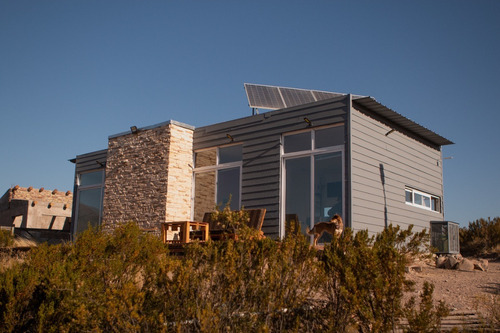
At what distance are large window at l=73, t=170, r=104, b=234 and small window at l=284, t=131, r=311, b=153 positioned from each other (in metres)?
6.86

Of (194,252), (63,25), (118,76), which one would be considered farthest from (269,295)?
(63,25)

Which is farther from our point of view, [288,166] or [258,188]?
[258,188]

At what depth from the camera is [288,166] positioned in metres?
10.2

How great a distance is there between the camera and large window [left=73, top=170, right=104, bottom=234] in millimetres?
14547

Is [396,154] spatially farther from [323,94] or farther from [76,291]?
[76,291]

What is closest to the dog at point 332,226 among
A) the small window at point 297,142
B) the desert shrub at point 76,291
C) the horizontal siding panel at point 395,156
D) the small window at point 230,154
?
the horizontal siding panel at point 395,156

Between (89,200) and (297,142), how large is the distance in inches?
306

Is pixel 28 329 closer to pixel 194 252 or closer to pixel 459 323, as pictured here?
pixel 194 252

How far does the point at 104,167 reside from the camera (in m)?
14.5

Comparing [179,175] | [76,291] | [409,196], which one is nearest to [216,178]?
[179,175]

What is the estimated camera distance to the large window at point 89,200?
47.7ft

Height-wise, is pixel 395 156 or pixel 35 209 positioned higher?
pixel 395 156

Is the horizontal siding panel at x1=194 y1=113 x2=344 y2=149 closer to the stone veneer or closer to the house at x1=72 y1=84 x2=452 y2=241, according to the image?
the house at x1=72 y1=84 x2=452 y2=241

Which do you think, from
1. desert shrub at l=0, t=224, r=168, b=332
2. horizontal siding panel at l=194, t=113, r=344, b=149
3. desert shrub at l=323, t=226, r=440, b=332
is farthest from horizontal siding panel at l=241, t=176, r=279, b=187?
desert shrub at l=323, t=226, r=440, b=332
